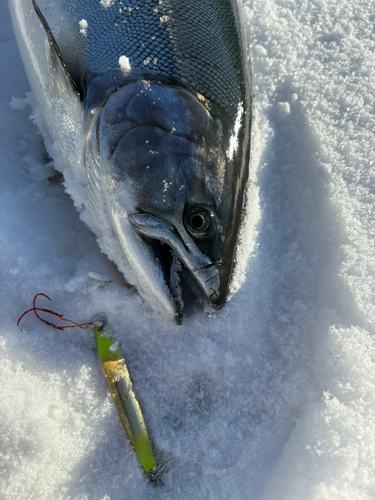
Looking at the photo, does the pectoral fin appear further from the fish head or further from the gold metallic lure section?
the gold metallic lure section

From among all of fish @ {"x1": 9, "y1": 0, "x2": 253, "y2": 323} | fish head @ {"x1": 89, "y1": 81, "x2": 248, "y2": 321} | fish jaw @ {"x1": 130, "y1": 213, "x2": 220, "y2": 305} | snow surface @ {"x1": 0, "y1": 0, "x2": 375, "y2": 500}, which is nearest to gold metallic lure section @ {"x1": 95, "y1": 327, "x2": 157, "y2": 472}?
snow surface @ {"x1": 0, "y1": 0, "x2": 375, "y2": 500}

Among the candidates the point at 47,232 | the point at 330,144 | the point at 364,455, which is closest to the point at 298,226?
the point at 330,144

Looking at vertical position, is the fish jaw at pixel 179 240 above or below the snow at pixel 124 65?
below

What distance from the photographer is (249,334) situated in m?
2.00

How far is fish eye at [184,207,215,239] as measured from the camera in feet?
5.49

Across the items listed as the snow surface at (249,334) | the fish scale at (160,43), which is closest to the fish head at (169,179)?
the fish scale at (160,43)

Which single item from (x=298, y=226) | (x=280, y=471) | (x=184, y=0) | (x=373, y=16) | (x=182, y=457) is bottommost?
(x=182, y=457)

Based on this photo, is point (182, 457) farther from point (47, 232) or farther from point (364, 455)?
point (47, 232)

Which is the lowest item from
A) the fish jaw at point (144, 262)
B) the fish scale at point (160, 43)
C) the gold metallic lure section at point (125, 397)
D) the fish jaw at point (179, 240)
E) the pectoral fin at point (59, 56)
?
the gold metallic lure section at point (125, 397)

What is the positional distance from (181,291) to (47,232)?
91cm

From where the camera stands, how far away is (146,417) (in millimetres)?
1875

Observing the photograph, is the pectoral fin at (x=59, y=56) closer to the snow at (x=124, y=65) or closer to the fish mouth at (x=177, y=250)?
the snow at (x=124, y=65)

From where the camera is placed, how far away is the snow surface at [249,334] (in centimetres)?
176

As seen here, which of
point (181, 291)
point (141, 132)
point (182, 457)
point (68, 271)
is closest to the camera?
point (141, 132)
